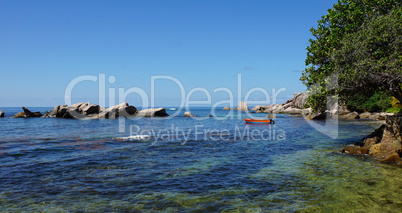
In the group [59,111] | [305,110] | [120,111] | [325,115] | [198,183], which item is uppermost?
[59,111]

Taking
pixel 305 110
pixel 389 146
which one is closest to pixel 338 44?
pixel 389 146

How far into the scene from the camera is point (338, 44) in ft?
57.8

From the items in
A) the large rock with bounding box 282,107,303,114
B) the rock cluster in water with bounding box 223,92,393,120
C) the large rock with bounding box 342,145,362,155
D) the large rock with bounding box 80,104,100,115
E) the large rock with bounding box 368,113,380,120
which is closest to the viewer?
the large rock with bounding box 342,145,362,155

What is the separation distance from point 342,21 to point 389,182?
12.2 metres

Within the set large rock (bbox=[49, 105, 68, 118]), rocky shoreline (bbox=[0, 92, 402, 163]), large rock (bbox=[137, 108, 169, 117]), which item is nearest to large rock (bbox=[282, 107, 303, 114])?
rocky shoreline (bbox=[0, 92, 402, 163])

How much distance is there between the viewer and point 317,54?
1914 centimetres

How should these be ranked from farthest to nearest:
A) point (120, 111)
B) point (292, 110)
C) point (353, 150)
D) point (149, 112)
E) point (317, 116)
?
point (292, 110) < point (149, 112) < point (120, 111) < point (317, 116) < point (353, 150)

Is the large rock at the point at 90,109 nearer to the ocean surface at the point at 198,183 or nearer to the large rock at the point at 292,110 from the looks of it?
the ocean surface at the point at 198,183

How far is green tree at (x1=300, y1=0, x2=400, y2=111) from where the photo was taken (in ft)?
54.8

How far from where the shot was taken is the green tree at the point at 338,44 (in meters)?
16.7

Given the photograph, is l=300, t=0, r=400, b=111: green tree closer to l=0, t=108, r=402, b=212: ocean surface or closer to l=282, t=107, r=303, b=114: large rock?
l=0, t=108, r=402, b=212: ocean surface

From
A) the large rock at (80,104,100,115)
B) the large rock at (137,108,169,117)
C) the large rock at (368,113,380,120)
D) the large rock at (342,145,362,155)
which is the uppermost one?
the large rock at (80,104,100,115)

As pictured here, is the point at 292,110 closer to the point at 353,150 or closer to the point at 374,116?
the point at 374,116

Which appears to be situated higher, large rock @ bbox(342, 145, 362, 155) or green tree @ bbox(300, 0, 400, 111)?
green tree @ bbox(300, 0, 400, 111)
